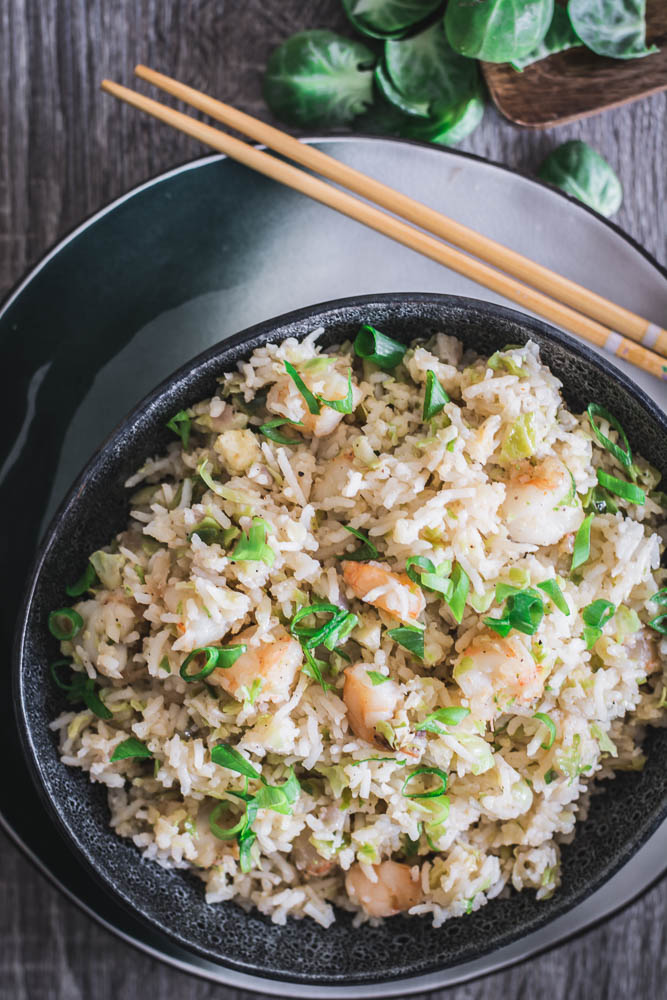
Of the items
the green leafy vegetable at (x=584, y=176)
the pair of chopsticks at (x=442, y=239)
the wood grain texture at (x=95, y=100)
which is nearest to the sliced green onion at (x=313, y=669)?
the pair of chopsticks at (x=442, y=239)

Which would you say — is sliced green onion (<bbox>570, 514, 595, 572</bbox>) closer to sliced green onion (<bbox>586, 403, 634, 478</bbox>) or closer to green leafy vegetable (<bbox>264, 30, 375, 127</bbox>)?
sliced green onion (<bbox>586, 403, 634, 478</bbox>)

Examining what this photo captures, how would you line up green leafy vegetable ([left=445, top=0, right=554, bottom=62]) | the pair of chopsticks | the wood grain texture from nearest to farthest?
the pair of chopsticks, green leafy vegetable ([left=445, top=0, right=554, bottom=62]), the wood grain texture

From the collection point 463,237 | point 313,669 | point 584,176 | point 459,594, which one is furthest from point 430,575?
point 584,176

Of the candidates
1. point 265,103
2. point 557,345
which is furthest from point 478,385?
point 265,103

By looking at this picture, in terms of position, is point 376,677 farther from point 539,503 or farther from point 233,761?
point 539,503

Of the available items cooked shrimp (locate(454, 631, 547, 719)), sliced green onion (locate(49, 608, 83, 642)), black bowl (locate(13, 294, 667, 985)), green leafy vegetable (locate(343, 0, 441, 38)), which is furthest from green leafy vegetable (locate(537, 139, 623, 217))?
sliced green onion (locate(49, 608, 83, 642))

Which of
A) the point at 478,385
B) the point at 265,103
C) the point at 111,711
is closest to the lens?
the point at 478,385

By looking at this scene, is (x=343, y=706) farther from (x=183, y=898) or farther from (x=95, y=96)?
(x=95, y=96)

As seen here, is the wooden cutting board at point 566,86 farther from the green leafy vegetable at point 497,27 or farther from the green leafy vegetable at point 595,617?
the green leafy vegetable at point 595,617
